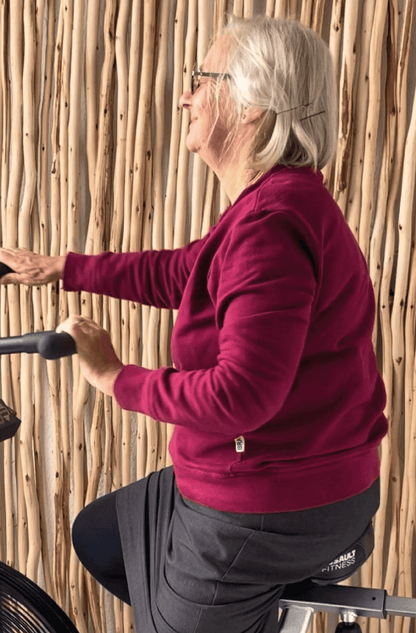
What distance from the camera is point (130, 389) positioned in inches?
40.6

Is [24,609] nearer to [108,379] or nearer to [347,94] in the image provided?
[108,379]

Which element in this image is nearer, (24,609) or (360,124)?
(24,609)

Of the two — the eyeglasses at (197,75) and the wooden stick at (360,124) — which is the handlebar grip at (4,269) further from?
the wooden stick at (360,124)

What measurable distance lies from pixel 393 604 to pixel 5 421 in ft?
2.21

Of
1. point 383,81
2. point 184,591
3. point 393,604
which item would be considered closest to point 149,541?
point 184,591

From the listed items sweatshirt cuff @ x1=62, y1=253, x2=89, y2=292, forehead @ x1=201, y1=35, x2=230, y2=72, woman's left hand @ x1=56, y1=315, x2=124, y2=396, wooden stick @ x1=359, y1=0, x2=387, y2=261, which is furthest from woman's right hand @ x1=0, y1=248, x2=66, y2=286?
wooden stick @ x1=359, y1=0, x2=387, y2=261

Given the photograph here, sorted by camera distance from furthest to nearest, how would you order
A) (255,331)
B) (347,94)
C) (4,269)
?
(347,94), (4,269), (255,331)

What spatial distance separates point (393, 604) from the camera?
49.0 inches

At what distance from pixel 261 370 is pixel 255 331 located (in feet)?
0.16

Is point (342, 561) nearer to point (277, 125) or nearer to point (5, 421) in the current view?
point (5, 421)

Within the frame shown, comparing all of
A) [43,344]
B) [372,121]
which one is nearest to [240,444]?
[43,344]

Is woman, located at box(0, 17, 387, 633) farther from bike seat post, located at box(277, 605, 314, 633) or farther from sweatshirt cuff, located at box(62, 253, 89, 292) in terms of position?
sweatshirt cuff, located at box(62, 253, 89, 292)

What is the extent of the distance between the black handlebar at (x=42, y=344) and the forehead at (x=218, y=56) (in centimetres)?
46

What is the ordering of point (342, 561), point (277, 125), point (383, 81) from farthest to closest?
point (383, 81) → point (342, 561) → point (277, 125)
